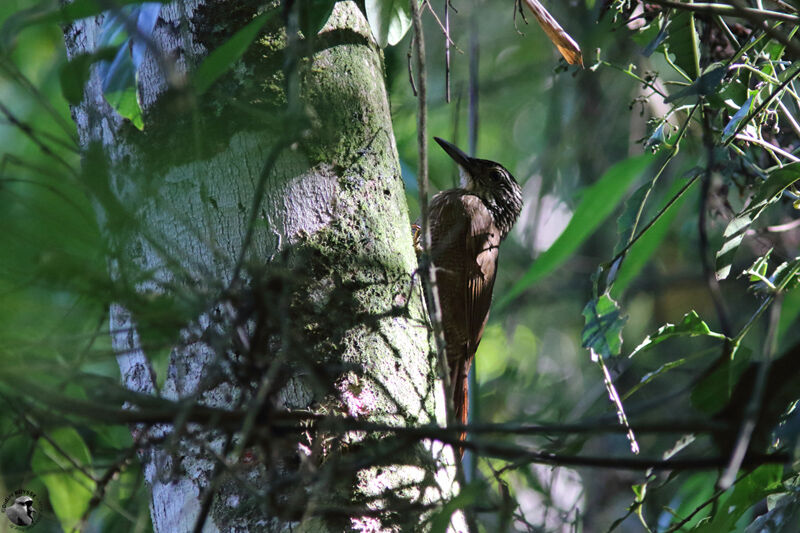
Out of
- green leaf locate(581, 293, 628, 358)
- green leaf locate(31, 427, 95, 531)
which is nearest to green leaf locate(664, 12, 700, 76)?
green leaf locate(581, 293, 628, 358)

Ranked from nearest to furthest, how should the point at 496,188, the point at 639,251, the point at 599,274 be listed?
the point at 599,274 < the point at 639,251 < the point at 496,188

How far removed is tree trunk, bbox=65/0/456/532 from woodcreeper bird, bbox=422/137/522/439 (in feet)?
3.55

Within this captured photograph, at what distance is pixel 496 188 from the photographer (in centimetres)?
377

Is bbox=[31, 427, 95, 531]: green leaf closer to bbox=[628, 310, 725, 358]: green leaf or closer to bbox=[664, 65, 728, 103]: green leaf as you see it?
bbox=[628, 310, 725, 358]: green leaf

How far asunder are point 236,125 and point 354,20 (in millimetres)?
485

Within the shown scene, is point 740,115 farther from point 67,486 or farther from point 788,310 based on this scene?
point 67,486

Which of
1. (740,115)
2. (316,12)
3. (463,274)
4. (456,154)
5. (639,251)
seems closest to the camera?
(316,12)

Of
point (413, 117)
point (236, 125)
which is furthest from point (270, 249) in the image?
point (413, 117)

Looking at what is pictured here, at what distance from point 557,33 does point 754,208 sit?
2.37ft

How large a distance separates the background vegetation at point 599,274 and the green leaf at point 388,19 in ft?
1.01

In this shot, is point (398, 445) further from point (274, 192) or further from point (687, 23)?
point (687, 23)

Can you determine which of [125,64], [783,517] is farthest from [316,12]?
[783,517]

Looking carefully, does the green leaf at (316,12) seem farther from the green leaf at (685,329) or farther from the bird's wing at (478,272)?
the bird's wing at (478,272)
